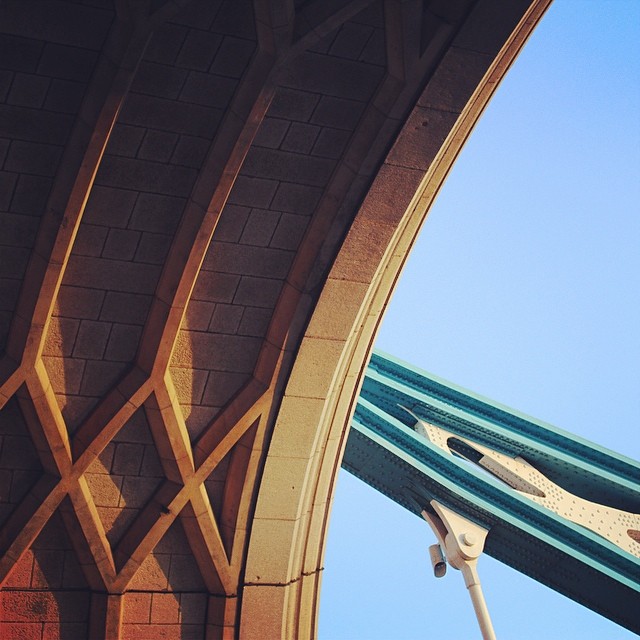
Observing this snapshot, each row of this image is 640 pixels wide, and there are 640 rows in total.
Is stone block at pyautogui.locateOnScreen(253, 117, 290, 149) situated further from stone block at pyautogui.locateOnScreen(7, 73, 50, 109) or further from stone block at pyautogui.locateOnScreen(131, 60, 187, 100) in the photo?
stone block at pyautogui.locateOnScreen(7, 73, 50, 109)

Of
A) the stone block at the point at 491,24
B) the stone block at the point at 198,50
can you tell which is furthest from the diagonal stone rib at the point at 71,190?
the stone block at the point at 491,24

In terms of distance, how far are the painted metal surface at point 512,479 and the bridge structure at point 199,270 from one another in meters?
8.74

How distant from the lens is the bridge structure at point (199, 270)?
1012cm

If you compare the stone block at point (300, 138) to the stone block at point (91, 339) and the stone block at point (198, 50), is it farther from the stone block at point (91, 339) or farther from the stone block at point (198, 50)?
the stone block at point (91, 339)

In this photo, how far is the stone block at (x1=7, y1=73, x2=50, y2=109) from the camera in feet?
32.5

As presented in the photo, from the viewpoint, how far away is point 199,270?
1186cm

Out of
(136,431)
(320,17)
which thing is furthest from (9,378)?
(320,17)

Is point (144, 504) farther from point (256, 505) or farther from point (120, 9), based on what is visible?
point (120, 9)

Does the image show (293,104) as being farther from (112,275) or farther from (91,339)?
(91,339)

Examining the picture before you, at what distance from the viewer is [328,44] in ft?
34.4

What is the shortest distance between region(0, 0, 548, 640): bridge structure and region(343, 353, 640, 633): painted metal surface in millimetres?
8736

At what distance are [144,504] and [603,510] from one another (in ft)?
55.6

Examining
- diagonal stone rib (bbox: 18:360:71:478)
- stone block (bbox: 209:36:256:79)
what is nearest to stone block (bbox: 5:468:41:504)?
diagonal stone rib (bbox: 18:360:71:478)

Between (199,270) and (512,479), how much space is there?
1616 cm
